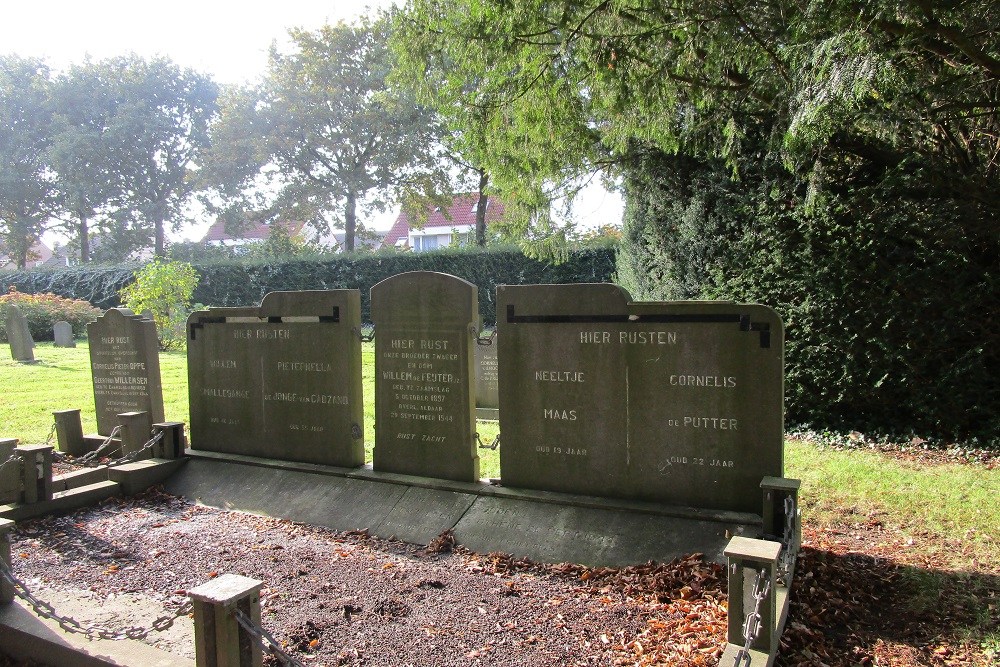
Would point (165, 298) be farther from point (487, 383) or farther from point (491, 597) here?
point (491, 597)

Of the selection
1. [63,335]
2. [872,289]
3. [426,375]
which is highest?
[872,289]

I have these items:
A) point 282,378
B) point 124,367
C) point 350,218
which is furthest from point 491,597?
point 350,218

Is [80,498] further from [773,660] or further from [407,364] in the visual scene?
[773,660]

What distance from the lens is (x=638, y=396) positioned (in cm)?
479

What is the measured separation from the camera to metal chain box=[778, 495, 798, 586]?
3.69 metres

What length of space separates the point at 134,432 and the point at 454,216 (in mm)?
39580

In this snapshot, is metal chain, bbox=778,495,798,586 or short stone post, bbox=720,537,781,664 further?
metal chain, bbox=778,495,798,586

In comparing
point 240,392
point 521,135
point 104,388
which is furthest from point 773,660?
point 104,388

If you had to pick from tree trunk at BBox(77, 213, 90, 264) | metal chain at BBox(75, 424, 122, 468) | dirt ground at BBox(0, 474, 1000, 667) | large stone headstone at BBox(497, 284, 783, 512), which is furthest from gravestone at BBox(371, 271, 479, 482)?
tree trunk at BBox(77, 213, 90, 264)

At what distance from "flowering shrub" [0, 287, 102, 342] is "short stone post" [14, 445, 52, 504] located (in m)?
19.4

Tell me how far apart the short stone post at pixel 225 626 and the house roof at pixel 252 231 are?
33065 millimetres

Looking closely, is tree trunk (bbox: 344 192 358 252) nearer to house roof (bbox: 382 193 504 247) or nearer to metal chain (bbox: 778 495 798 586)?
house roof (bbox: 382 193 504 247)

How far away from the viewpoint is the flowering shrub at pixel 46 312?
22922 millimetres

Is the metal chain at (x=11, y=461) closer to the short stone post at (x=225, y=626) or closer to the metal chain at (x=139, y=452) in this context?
the metal chain at (x=139, y=452)
